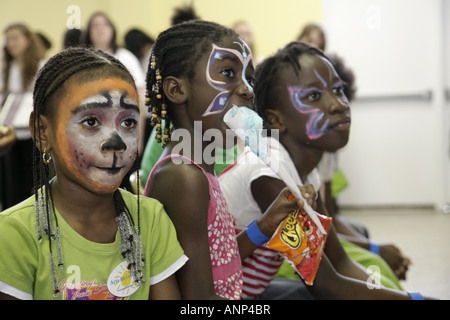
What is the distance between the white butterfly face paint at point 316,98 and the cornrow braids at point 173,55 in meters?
0.31

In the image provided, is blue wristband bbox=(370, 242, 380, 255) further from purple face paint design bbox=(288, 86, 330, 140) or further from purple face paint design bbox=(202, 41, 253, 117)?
purple face paint design bbox=(202, 41, 253, 117)

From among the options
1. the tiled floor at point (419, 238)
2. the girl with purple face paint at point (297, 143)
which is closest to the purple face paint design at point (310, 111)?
the girl with purple face paint at point (297, 143)

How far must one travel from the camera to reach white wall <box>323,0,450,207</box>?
4668 mm

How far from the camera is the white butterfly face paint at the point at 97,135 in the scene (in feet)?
3.16

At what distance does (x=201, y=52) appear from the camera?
1214mm

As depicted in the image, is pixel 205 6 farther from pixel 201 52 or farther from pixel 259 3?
pixel 201 52

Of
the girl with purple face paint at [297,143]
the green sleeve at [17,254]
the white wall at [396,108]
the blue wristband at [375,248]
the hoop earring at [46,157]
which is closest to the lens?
the green sleeve at [17,254]

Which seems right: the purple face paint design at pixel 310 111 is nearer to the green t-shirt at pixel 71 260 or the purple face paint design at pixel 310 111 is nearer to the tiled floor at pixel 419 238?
the green t-shirt at pixel 71 260

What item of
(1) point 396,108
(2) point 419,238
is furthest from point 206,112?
(1) point 396,108

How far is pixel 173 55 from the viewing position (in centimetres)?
122

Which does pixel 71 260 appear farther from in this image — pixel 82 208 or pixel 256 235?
pixel 256 235

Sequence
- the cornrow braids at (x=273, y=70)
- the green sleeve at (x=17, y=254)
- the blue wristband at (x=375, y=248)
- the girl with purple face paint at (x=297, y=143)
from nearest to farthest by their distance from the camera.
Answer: the green sleeve at (x=17, y=254) < the girl with purple face paint at (x=297, y=143) < the cornrow braids at (x=273, y=70) < the blue wristband at (x=375, y=248)

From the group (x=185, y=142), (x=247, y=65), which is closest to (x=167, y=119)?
(x=185, y=142)

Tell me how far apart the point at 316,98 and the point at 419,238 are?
2.49 metres
